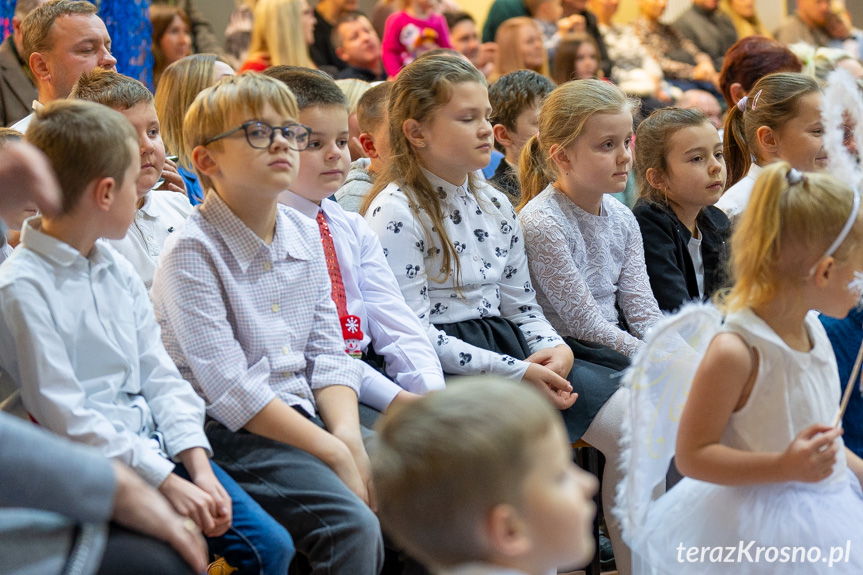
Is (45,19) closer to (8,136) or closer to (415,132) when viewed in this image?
(8,136)

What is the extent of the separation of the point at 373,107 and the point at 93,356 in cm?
154

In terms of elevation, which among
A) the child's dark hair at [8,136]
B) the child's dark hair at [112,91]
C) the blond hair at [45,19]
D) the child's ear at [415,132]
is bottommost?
the child's ear at [415,132]

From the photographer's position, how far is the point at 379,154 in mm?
2867

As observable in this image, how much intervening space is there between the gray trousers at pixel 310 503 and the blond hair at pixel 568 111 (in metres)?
1.27

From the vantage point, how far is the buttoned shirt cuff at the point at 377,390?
207cm

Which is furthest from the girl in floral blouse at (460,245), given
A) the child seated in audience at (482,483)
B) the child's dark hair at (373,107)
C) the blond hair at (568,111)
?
the child seated in audience at (482,483)

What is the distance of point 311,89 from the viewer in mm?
2232

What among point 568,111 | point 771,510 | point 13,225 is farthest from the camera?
point 568,111

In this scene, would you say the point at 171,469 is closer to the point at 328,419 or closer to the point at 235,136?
the point at 328,419

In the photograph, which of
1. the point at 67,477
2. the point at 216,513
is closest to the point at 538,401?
the point at 67,477

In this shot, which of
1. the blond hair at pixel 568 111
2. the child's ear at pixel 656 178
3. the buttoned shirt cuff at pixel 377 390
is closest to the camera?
the buttoned shirt cuff at pixel 377 390

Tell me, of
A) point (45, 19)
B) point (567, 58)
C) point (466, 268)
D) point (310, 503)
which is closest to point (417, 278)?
point (466, 268)

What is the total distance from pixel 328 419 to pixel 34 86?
197cm

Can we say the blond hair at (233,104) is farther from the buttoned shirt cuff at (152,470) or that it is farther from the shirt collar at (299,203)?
the buttoned shirt cuff at (152,470)
